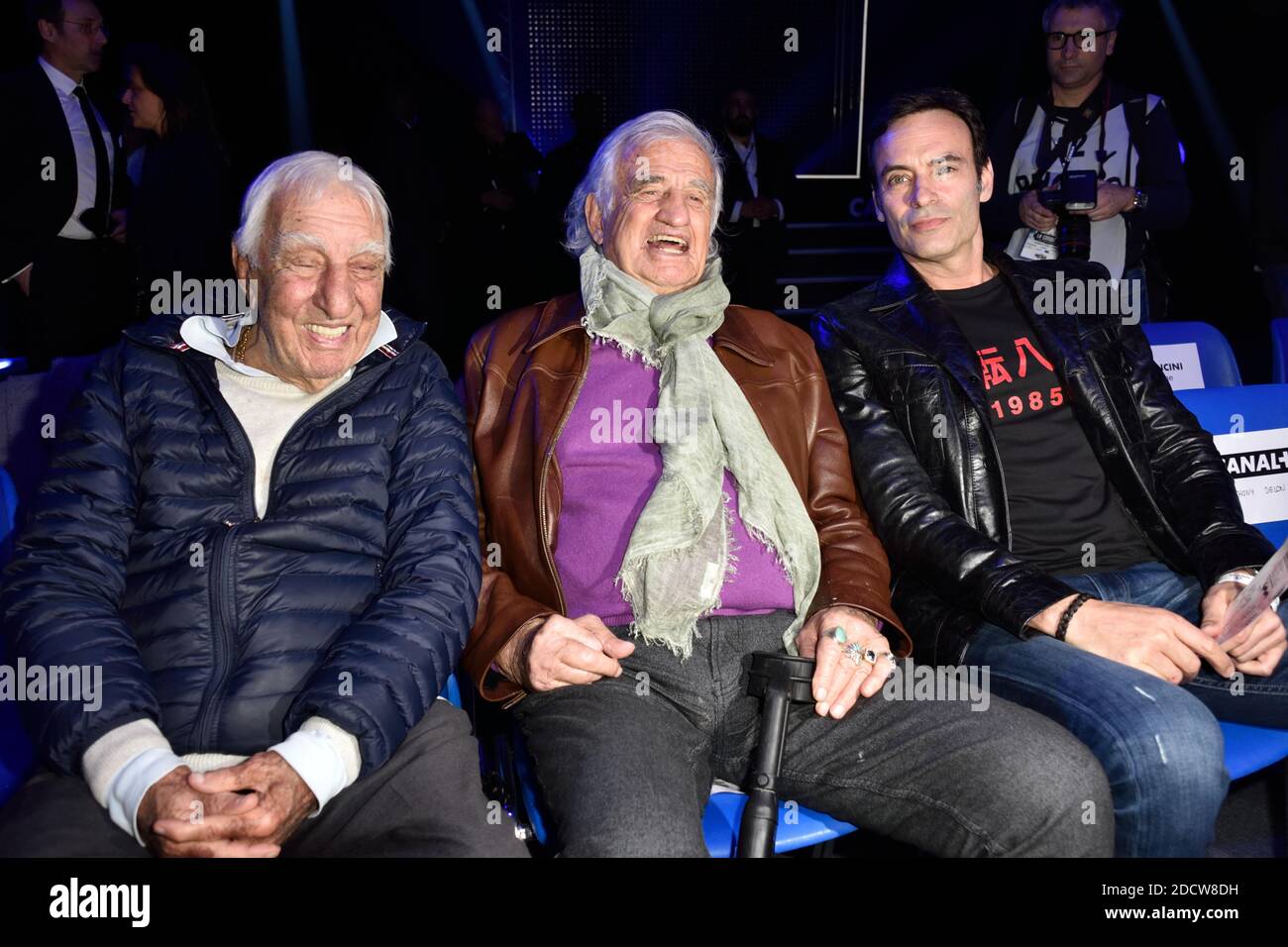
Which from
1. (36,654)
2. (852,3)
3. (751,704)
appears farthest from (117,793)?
(852,3)

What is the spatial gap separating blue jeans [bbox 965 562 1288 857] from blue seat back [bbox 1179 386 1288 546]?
2.23 ft

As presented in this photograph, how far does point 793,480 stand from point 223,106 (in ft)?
23.7

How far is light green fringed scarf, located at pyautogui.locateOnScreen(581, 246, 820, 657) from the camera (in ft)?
5.87

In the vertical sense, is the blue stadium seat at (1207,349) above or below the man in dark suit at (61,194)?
below

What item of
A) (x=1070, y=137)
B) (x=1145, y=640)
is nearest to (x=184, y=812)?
(x=1145, y=640)

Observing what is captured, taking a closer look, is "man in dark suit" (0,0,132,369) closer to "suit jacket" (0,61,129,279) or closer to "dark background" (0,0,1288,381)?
"suit jacket" (0,61,129,279)

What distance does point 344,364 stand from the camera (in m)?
1.85

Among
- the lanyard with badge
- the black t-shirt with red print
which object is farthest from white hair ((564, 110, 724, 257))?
the lanyard with badge

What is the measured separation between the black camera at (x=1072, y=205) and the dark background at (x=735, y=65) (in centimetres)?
356

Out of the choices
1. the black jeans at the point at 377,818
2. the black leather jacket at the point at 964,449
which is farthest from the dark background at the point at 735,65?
the black jeans at the point at 377,818

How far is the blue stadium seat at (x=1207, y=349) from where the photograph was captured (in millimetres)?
2975

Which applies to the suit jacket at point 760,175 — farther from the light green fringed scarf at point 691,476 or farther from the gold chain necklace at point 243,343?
the gold chain necklace at point 243,343

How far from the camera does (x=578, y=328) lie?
2.09 meters
